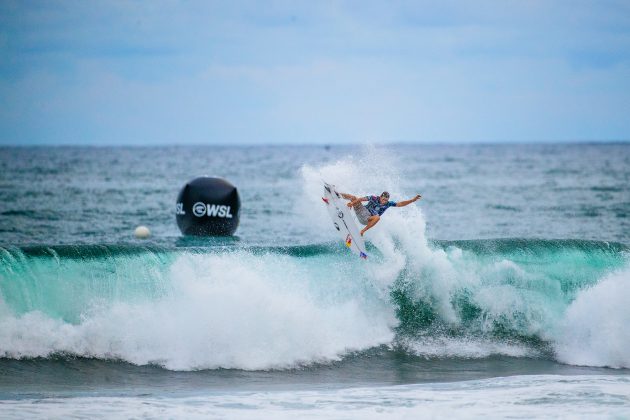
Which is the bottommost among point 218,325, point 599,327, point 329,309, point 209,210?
point 599,327

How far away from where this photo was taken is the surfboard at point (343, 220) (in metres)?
16.2

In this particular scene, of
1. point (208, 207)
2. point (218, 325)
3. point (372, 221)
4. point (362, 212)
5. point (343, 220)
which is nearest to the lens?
point (218, 325)

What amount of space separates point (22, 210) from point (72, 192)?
9.98m

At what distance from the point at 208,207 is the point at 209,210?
10 cm

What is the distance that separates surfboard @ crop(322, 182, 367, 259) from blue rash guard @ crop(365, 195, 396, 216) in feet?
1.51

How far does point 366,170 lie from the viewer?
1769 cm

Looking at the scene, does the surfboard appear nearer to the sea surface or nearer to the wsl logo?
the sea surface

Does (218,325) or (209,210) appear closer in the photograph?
(218,325)

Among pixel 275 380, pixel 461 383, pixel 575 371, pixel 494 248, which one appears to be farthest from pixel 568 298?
pixel 275 380

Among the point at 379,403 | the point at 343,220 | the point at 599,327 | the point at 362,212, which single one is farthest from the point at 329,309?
the point at 599,327

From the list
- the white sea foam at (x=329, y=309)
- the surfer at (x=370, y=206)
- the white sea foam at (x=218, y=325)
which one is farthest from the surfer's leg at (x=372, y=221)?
the white sea foam at (x=218, y=325)

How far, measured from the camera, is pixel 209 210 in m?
22.7

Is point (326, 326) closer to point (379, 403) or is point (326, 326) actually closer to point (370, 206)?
point (370, 206)

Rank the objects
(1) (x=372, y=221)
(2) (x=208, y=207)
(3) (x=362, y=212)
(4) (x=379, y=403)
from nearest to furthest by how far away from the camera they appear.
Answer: (4) (x=379, y=403) → (1) (x=372, y=221) → (3) (x=362, y=212) → (2) (x=208, y=207)
